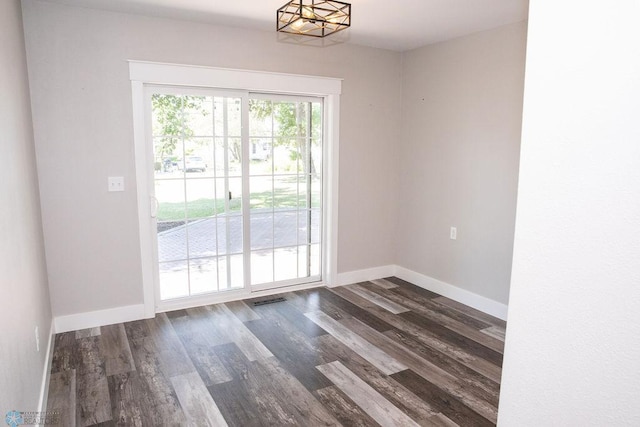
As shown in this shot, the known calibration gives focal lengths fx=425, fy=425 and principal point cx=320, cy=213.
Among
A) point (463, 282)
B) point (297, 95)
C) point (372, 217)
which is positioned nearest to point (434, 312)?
point (463, 282)

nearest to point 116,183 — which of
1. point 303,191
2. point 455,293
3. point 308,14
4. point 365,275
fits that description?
point 303,191

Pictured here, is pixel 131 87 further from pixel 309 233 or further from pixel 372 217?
pixel 372 217

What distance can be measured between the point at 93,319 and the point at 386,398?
248cm

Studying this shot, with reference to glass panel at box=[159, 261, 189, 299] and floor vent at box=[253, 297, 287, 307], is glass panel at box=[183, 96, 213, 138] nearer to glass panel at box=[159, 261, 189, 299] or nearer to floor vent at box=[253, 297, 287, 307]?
glass panel at box=[159, 261, 189, 299]

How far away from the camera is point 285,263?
4.47 m

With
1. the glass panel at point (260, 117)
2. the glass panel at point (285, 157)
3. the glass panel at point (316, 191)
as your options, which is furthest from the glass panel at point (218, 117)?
the glass panel at point (316, 191)

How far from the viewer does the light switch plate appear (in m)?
3.45

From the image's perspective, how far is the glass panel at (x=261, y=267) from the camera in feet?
14.0

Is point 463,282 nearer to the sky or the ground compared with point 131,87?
nearer to the ground

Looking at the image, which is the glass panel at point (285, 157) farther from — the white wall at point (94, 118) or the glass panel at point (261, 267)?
the glass panel at point (261, 267)

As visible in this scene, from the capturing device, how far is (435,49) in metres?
4.26

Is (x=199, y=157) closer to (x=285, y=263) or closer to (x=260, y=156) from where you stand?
(x=260, y=156)

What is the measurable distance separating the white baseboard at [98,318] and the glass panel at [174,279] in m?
0.27

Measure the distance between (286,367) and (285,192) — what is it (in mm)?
1895
